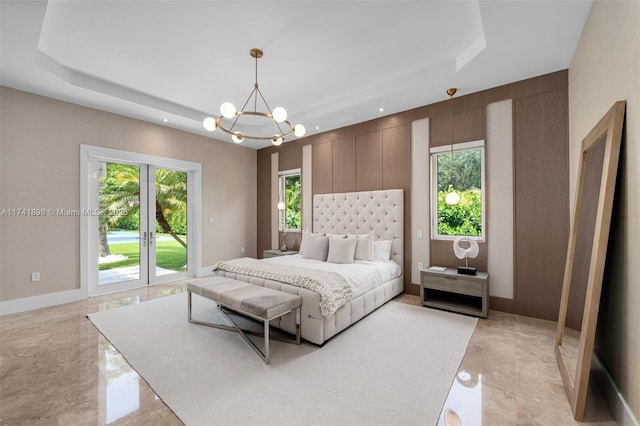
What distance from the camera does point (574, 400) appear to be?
5.74 feet

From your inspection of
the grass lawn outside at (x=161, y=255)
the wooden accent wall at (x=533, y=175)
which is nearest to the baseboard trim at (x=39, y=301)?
the grass lawn outside at (x=161, y=255)

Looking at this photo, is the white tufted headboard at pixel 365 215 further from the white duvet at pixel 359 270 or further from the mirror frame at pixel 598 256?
the mirror frame at pixel 598 256

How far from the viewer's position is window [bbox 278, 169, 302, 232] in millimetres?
6043

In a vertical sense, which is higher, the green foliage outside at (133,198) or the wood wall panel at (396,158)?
the wood wall panel at (396,158)

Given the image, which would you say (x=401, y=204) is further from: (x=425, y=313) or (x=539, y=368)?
(x=539, y=368)

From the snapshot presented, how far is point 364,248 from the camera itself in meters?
4.11

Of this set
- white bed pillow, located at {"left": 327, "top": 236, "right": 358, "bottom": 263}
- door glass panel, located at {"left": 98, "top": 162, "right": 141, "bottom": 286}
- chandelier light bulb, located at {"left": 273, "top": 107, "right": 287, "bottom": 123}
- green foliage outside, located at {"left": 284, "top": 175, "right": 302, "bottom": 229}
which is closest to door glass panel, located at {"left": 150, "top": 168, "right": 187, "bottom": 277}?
door glass panel, located at {"left": 98, "top": 162, "right": 141, "bottom": 286}

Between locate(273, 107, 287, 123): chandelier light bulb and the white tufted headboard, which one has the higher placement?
locate(273, 107, 287, 123): chandelier light bulb

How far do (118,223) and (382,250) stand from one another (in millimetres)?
4420

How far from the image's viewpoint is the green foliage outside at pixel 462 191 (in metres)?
3.84

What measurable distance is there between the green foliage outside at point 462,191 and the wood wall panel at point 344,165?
4.90 ft

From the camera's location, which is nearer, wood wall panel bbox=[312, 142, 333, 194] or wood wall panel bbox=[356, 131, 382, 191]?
wood wall panel bbox=[356, 131, 382, 191]

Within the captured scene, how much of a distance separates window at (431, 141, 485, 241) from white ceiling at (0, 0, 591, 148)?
825 millimetres

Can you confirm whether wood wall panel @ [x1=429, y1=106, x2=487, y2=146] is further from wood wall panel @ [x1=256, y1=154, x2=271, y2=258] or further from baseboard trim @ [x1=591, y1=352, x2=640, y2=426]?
wood wall panel @ [x1=256, y1=154, x2=271, y2=258]
